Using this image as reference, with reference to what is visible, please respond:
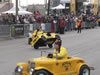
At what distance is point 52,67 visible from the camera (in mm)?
8219

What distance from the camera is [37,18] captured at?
28.1m

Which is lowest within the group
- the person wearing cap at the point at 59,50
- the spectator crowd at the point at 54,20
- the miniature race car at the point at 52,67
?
the spectator crowd at the point at 54,20

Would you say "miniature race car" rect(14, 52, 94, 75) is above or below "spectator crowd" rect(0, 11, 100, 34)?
above

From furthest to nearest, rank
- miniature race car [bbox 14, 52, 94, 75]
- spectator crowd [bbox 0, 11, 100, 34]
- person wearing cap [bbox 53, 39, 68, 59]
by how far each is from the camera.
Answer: spectator crowd [bbox 0, 11, 100, 34], person wearing cap [bbox 53, 39, 68, 59], miniature race car [bbox 14, 52, 94, 75]

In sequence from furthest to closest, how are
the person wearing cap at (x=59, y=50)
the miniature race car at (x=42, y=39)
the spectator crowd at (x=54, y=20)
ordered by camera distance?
the spectator crowd at (x=54, y=20) < the miniature race car at (x=42, y=39) < the person wearing cap at (x=59, y=50)

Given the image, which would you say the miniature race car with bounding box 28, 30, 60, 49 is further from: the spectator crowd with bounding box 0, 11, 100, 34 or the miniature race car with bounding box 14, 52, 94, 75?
the miniature race car with bounding box 14, 52, 94, 75

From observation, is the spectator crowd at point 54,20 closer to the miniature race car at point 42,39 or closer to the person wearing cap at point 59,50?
the miniature race car at point 42,39

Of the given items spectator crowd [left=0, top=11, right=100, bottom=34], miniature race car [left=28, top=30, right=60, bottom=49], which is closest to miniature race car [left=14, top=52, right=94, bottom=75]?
miniature race car [left=28, top=30, right=60, bottom=49]

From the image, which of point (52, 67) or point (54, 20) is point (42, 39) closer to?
point (52, 67)

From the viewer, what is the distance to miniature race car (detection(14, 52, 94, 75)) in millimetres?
8062

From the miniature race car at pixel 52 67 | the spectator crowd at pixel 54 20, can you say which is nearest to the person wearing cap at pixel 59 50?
the miniature race car at pixel 52 67

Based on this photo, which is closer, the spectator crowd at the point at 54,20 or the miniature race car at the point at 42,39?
the miniature race car at the point at 42,39

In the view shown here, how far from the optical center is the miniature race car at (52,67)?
8.06 m

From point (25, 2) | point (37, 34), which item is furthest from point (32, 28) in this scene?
point (25, 2)
